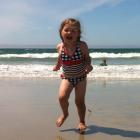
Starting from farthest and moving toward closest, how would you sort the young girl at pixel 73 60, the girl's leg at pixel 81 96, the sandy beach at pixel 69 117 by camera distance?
the girl's leg at pixel 81 96
the young girl at pixel 73 60
the sandy beach at pixel 69 117

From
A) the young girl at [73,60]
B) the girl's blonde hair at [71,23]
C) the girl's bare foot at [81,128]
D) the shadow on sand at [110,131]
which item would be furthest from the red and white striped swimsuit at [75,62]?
the shadow on sand at [110,131]

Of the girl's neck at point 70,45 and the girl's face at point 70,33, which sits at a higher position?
the girl's face at point 70,33

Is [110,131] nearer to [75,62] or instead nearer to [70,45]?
[75,62]

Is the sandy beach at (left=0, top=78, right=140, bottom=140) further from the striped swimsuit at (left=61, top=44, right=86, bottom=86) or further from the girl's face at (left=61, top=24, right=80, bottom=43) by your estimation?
the girl's face at (left=61, top=24, right=80, bottom=43)

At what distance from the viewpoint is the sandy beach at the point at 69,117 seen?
4741mm

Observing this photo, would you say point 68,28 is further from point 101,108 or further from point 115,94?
point 115,94

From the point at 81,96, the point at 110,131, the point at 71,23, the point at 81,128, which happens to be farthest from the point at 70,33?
the point at 110,131

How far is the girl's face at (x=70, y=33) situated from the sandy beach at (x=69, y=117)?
1.25 meters

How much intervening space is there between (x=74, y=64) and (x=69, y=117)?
1.20 m

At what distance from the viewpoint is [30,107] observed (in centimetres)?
652

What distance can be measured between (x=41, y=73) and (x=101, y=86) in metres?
4.13

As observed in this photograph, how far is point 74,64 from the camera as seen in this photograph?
4910mm

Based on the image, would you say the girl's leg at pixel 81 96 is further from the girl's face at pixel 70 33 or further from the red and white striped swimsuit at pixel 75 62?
the girl's face at pixel 70 33

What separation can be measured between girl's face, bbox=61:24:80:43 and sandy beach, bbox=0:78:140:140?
4.09ft
